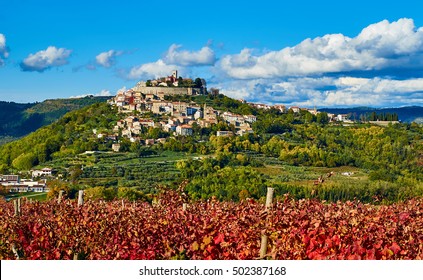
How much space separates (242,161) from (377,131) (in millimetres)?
33045

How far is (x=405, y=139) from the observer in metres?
83.9

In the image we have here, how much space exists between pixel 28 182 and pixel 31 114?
12878 cm

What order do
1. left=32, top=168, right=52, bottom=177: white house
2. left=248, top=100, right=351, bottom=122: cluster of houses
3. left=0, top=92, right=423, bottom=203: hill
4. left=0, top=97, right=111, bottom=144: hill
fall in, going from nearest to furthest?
left=0, top=92, right=423, bottom=203: hill < left=32, top=168, right=52, bottom=177: white house < left=248, top=100, right=351, bottom=122: cluster of houses < left=0, top=97, right=111, bottom=144: hill

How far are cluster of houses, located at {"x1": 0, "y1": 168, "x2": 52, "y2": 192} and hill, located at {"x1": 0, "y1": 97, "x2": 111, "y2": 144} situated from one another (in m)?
103

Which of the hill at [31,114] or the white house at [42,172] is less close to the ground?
the hill at [31,114]

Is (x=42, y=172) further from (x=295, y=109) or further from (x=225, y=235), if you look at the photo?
(x=295, y=109)

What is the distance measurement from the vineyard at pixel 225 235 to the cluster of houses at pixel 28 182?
152 ft

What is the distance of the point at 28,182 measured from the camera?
2205 inches

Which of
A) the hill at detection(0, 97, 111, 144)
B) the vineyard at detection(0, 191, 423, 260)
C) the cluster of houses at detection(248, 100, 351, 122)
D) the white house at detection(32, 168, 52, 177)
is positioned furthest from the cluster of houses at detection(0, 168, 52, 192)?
the hill at detection(0, 97, 111, 144)

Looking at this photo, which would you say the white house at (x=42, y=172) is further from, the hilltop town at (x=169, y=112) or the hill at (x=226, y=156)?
the hilltop town at (x=169, y=112)

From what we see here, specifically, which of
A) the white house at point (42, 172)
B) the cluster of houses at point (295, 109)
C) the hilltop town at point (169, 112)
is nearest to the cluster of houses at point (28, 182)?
the white house at point (42, 172)

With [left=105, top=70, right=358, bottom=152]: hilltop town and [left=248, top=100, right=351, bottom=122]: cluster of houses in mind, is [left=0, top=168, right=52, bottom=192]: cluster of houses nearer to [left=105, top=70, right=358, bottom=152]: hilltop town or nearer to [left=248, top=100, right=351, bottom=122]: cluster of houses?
[left=105, top=70, right=358, bottom=152]: hilltop town

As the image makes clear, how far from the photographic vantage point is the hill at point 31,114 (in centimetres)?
17012

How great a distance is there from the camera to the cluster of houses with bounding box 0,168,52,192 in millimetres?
51625
